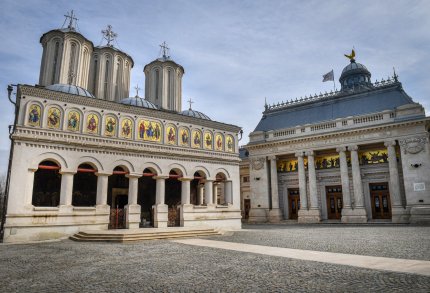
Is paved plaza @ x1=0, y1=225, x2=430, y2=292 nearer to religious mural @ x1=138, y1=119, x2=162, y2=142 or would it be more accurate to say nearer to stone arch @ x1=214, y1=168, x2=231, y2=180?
religious mural @ x1=138, y1=119, x2=162, y2=142

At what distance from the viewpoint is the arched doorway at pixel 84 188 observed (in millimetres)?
23300

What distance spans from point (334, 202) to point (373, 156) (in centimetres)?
668

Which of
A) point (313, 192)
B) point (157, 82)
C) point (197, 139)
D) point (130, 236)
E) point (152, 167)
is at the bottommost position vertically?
point (130, 236)

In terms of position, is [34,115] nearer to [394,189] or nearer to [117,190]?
[117,190]

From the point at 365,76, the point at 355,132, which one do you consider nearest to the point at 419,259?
the point at 355,132

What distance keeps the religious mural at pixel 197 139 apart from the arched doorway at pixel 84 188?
8.47 meters

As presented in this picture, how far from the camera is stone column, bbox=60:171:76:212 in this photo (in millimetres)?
19594

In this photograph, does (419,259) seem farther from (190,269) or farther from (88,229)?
(88,229)

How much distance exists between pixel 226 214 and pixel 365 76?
29366 mm

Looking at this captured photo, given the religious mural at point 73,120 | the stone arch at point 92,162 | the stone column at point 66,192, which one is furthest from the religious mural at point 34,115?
the stone column at point 66,192

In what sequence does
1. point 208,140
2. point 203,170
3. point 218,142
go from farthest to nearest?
point 218,142
point 208,140
point 203,170

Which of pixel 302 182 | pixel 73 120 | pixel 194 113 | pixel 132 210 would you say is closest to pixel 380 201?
pixel 302 182

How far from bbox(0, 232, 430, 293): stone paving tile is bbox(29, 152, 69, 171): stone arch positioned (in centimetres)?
791

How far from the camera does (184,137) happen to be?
1035 inches
